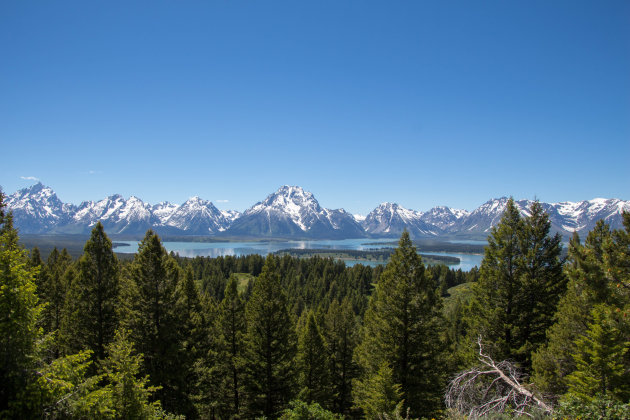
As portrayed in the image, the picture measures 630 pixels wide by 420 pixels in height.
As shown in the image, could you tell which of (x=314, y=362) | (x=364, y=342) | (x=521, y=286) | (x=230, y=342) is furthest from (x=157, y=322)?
(x=521, y=286)

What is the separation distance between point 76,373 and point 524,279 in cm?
2094

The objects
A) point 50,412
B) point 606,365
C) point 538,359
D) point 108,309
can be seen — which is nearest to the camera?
point 50,412

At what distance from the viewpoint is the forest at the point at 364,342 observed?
9.44 metres

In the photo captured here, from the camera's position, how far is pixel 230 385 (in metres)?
26.8

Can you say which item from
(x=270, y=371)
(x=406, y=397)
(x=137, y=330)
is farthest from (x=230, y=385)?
(x=406, y=397)

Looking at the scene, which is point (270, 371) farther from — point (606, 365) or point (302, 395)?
point (606, 365)

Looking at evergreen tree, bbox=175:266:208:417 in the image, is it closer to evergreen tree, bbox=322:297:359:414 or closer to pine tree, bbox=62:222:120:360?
pine tree, bbox=62:222:120:360

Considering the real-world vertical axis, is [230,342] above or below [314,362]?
above

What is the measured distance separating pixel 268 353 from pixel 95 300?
12.7m

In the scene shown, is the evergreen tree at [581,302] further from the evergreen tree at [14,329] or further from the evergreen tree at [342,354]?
the evergreen tree at [342,354]

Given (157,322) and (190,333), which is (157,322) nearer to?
(157,322)

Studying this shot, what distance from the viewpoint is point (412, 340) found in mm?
17406

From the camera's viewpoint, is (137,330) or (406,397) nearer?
(406,397)

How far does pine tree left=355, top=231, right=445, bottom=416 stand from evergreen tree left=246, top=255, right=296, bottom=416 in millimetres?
8058
